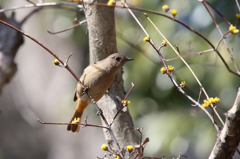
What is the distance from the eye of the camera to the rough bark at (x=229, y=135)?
1.23 meters

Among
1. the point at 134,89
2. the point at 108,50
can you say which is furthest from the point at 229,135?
the point at 134,89

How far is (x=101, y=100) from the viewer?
2.52m

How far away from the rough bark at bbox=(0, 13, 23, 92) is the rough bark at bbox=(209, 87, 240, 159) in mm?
2446

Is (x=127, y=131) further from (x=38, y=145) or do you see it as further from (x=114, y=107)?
(x=38, y=145)

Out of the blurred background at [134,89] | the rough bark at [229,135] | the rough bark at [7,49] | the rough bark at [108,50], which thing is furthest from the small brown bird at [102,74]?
the rough bark at [229,135]

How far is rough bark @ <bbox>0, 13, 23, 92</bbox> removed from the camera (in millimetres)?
3074

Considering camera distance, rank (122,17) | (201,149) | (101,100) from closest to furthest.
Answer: (101,100)
(201,149)
(122,17)

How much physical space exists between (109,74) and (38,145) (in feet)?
14.5

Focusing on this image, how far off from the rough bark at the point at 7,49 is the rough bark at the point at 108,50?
1.15 m

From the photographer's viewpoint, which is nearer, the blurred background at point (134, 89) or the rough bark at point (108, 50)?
the rough bark at point (108, 50)

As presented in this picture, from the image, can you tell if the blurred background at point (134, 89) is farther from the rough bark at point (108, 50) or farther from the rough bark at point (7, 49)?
the rough bark at point (108, 50)

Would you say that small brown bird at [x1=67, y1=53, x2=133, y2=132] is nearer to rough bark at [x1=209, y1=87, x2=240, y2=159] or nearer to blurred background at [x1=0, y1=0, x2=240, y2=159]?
blurred background at [x1=0, y1=0, x2=240, y2=159]

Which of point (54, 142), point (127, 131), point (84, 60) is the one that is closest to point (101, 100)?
point (127, 131)

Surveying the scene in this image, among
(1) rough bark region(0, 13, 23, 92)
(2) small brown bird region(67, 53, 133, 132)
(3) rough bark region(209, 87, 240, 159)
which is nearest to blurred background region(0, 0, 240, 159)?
(1) rough bark region(0, 13, 23, 92)
